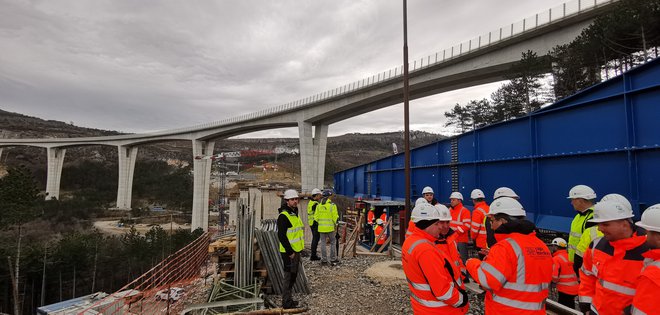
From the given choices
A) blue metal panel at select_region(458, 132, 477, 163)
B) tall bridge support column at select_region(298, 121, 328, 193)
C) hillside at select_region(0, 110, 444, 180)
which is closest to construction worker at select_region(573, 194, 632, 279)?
blue metal panel at select_region(458, 132, 477, 163)

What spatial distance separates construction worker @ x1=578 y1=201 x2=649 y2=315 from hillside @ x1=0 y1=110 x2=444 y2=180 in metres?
67.6

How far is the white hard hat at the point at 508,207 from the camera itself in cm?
288

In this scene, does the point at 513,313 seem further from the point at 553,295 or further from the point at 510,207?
the point at 553,295

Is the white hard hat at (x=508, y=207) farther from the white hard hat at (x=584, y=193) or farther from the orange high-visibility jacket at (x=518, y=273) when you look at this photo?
the white hard hat at (x=584, y=193)

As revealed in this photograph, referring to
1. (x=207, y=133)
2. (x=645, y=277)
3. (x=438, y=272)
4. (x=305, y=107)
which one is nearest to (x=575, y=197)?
(x=645, y=277)

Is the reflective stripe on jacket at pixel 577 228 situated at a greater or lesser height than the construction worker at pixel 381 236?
greater

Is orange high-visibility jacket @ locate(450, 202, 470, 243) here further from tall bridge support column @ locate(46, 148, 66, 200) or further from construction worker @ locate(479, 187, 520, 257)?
tall bridge support column @ locate(46, 148, 66, 200)

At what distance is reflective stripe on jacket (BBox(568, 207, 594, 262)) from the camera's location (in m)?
4.15

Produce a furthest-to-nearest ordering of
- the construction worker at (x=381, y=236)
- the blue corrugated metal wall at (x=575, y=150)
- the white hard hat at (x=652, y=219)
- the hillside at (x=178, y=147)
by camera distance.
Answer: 1. the hillside at (x=178, y=147)
2. the construction worker at (x=381, y=236)
3. the blue corrugated metal wall at (x=575, y=150)
4. the white hard hat at (x=652, y=219)

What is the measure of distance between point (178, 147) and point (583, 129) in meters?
131

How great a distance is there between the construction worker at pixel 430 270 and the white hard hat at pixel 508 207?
19.2 inches

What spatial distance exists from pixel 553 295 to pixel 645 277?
4.82 metres

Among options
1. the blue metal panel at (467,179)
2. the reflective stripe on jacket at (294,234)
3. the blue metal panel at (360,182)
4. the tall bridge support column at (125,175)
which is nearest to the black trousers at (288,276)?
the reflective stripe on jacket at (294,234)

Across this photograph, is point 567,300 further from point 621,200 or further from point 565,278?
point 621,200
